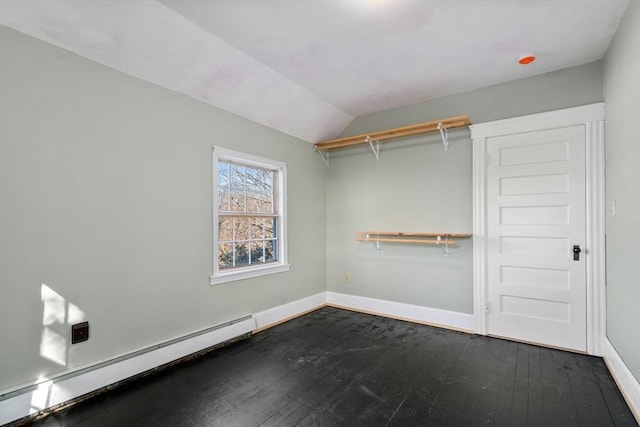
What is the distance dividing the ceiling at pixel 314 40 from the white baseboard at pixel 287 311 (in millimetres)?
2311

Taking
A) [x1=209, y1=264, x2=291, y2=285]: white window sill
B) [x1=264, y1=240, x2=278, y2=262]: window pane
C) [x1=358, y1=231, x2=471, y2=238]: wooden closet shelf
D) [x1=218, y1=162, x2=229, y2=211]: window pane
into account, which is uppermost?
[x1=218, y1=162, x2=229, y2=211]: window pane

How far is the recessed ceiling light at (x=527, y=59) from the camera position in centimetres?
280

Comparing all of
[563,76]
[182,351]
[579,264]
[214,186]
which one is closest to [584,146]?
[563,76]

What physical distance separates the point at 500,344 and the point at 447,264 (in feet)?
3.07

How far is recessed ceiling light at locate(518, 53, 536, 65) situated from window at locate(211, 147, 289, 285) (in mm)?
2660

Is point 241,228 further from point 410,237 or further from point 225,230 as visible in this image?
point 410,237

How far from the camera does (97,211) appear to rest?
2.35 metres

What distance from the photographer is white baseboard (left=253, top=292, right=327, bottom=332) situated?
142 inches

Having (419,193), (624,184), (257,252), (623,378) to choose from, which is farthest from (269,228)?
(623,378)

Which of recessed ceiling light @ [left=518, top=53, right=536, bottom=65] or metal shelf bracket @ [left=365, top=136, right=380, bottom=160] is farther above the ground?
recessed ceiling light @ [left=518, top=53, right=536, bottom=65]

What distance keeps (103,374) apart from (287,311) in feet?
6.70

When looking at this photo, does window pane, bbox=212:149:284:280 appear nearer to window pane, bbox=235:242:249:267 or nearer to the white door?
window pane, bbox=235:242:249:267

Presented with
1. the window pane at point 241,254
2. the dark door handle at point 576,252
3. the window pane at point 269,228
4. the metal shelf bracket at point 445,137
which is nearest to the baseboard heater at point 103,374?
the window pane at point 241,254

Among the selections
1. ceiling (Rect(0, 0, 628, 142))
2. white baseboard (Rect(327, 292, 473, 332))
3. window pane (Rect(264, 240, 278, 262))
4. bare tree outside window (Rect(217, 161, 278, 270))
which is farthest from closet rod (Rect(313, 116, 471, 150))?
white baseboard (Rect(327, 292, 473, 332))
